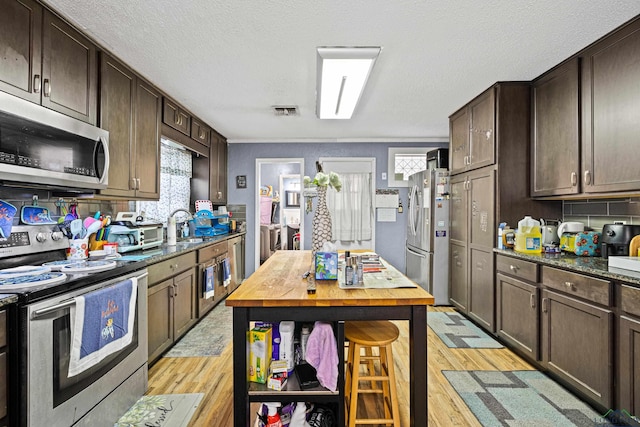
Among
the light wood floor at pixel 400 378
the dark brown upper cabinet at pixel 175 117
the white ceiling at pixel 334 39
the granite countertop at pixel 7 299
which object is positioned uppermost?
the white ceiling at pixel 334 39

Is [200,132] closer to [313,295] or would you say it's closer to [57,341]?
[57,341]

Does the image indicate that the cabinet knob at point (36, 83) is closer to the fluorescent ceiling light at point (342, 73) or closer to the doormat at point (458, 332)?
the fluorescent ceiling light at point (342, 73)

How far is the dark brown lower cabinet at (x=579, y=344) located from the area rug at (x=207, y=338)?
2.61 metres

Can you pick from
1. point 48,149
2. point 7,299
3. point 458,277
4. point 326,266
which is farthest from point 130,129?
point 458,277

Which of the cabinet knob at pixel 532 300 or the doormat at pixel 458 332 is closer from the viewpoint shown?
the cabinet knob at pixel 532 300

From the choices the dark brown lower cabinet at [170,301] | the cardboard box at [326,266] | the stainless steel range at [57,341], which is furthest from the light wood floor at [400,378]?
the cardboard box at [326,266]

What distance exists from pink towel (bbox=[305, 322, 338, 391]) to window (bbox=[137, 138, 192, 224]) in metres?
2.72

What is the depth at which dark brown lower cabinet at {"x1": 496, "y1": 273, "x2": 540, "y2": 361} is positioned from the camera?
2.53 metres

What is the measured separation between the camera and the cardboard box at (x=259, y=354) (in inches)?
60.6

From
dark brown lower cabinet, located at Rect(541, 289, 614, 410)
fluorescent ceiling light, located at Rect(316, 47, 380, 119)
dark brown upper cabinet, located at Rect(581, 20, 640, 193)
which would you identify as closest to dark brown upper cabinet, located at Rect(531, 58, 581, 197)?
dark brown upper cabinet, located at Rect(581, 20, 640, 193)

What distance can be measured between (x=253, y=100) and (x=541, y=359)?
3.46 meters

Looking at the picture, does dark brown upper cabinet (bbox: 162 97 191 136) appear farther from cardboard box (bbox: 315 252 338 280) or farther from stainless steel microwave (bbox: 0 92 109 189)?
cardboard box (bbox: 315 252 338 280)

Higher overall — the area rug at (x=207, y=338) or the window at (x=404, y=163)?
the window at (x=404, y=163)

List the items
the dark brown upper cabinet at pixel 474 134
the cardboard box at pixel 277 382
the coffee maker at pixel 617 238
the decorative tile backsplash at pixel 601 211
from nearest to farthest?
the cardboard box at pixel 277 382
the coffee maker at pixel 617 238
the decorative tile backsplash at pixel 601 211
the dark brown upper cabinet at pixel 474 134
